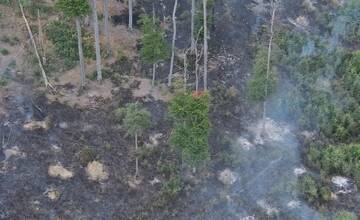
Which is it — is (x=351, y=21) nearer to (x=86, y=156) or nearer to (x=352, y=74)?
(x=352, y=74)

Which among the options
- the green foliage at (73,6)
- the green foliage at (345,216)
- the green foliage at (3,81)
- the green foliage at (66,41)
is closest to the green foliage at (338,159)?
the green foliage at (345,216)

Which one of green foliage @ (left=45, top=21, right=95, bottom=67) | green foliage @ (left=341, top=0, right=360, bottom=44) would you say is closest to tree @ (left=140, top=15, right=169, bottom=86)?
green foliage @ (left=45, top=21, right=95, bottom=67)

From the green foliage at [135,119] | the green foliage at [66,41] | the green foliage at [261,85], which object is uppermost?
the green foliage at [66,41]

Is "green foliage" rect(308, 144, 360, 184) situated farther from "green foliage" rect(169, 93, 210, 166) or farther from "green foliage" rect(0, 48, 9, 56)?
"green foliage" rect(0, 48, 9, 56)

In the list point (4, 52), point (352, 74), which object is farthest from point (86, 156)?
point (352, 74)

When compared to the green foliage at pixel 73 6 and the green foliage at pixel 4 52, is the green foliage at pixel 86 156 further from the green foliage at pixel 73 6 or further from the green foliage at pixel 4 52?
the green foliage at pixel 4 52

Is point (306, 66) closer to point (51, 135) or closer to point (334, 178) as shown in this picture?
point (334, 178)
